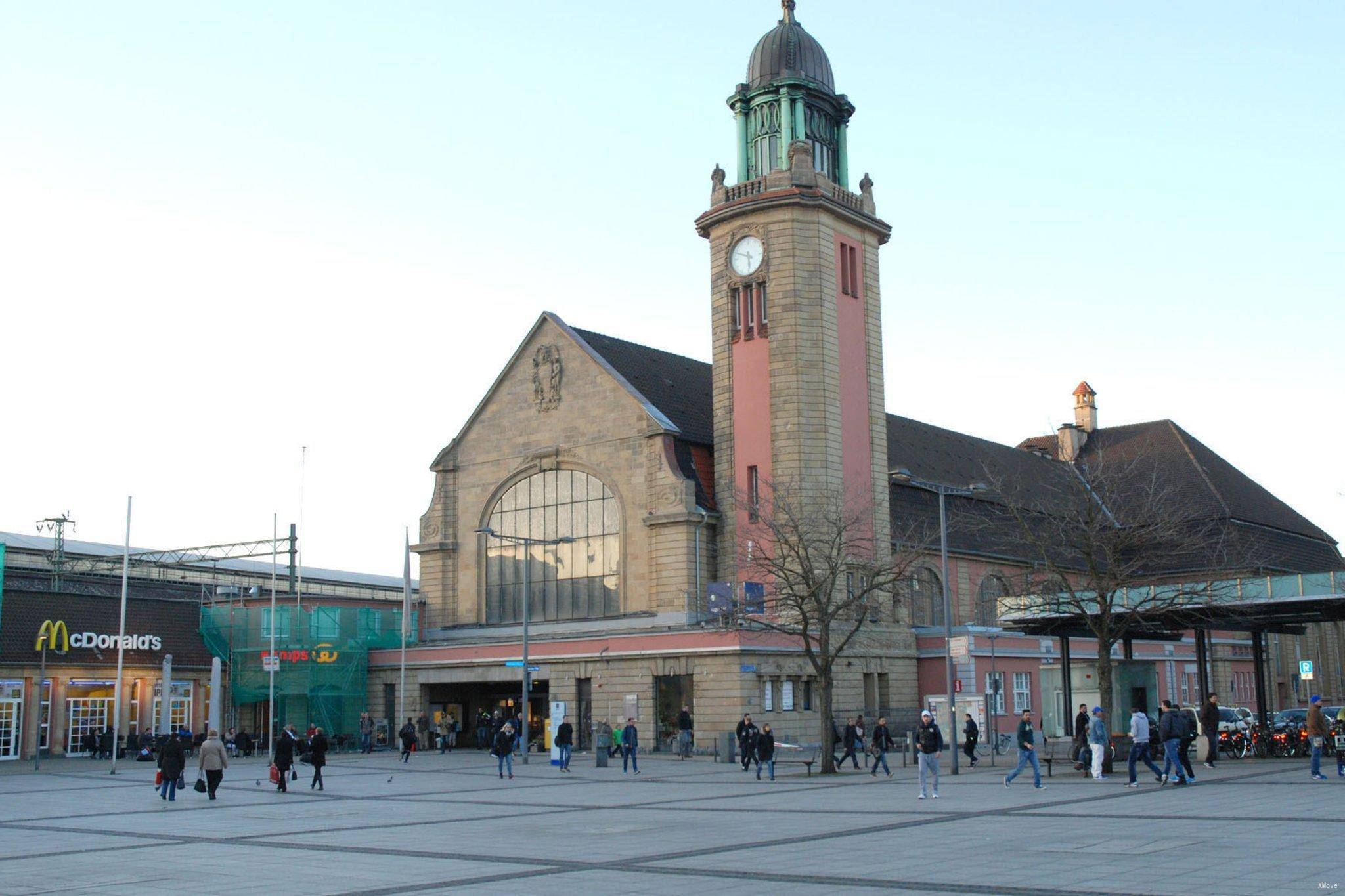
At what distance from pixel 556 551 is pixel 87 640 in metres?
19.2

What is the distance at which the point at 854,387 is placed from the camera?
57.6 metres

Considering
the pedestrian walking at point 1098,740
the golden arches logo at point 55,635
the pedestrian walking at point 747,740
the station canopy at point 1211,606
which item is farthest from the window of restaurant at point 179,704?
the pedestrian walking at point 1098,740

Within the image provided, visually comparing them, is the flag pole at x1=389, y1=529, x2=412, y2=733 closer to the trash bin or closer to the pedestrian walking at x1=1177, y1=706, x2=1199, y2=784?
the trash bin

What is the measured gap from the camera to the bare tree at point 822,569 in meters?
38.7

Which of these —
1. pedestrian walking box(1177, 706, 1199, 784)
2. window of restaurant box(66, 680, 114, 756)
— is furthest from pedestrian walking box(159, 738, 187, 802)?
window of restaurant box(66, 680, 114, 756)

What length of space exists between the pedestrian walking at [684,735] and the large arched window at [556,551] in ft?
30.4

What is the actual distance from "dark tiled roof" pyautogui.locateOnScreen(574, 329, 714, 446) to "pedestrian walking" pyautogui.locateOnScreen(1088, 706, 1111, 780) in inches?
1158

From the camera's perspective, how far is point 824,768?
3747 cm

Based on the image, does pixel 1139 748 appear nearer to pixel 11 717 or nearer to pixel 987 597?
pixel 987 597

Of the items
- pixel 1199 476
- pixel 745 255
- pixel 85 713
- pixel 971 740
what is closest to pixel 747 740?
pixel 971 740

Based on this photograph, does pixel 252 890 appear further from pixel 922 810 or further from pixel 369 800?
pixel 369 800

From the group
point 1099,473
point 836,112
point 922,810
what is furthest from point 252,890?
point 836,112

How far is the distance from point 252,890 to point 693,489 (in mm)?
40498

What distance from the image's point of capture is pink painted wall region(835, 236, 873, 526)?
56.4 metres
